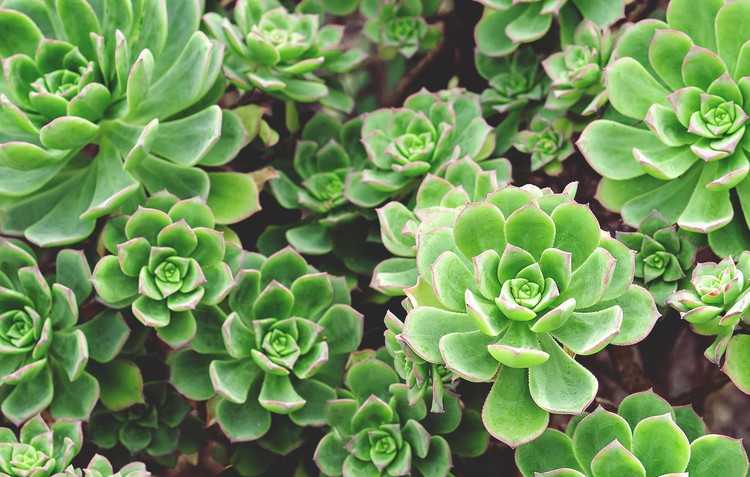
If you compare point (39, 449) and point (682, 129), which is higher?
point (682, 129)

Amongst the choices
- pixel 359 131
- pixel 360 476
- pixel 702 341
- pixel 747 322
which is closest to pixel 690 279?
pixel 747 322

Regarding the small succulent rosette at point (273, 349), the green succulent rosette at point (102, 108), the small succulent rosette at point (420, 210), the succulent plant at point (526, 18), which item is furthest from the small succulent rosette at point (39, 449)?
the succulent plant at point (526, 18)

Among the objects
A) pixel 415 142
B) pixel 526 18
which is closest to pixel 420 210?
pixel 415 142

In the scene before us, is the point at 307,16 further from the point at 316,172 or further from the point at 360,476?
Result: the point at 360,476

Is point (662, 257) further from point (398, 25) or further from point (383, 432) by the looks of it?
point (398, 25)

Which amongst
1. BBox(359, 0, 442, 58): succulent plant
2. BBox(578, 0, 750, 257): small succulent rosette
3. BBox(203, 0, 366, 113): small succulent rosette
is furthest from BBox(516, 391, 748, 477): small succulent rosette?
BBox(359, 0, 442, 58): succulent plant

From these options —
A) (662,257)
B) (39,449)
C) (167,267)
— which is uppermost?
(662,257)

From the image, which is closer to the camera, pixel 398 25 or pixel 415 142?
pixel 415 142
